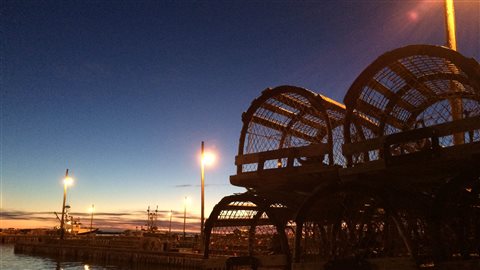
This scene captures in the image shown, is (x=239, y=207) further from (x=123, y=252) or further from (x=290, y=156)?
(x=123, y=252)

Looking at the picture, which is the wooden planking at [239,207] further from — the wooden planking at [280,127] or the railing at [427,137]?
the railing at [427,137]

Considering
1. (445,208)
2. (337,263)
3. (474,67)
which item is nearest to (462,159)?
(445,208)

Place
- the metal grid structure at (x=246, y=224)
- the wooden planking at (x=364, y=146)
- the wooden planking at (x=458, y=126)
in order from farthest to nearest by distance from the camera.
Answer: the metal grid structure at (x=246, y=224), the wooden planking at (x=364, y=146), the wooden planking at (x=458, y=126)

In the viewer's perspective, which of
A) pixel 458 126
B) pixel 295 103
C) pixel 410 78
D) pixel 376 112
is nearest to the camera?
pixel 458 126

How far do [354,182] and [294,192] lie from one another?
355cm

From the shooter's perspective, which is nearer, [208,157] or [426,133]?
[426,133]

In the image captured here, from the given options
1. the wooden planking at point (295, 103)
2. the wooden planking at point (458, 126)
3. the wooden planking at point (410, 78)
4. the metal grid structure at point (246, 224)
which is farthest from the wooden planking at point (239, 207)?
the wooden planking at point (458, 126)

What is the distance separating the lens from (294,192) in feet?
37.3

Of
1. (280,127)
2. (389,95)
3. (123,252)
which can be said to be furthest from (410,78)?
(123,252)

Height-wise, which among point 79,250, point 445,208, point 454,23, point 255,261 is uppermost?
point 454,23

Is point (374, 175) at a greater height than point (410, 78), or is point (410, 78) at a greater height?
point (410, 78)

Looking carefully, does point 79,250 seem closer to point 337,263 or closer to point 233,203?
point 233,203

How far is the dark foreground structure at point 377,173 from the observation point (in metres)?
7.26

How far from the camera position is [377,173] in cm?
852
